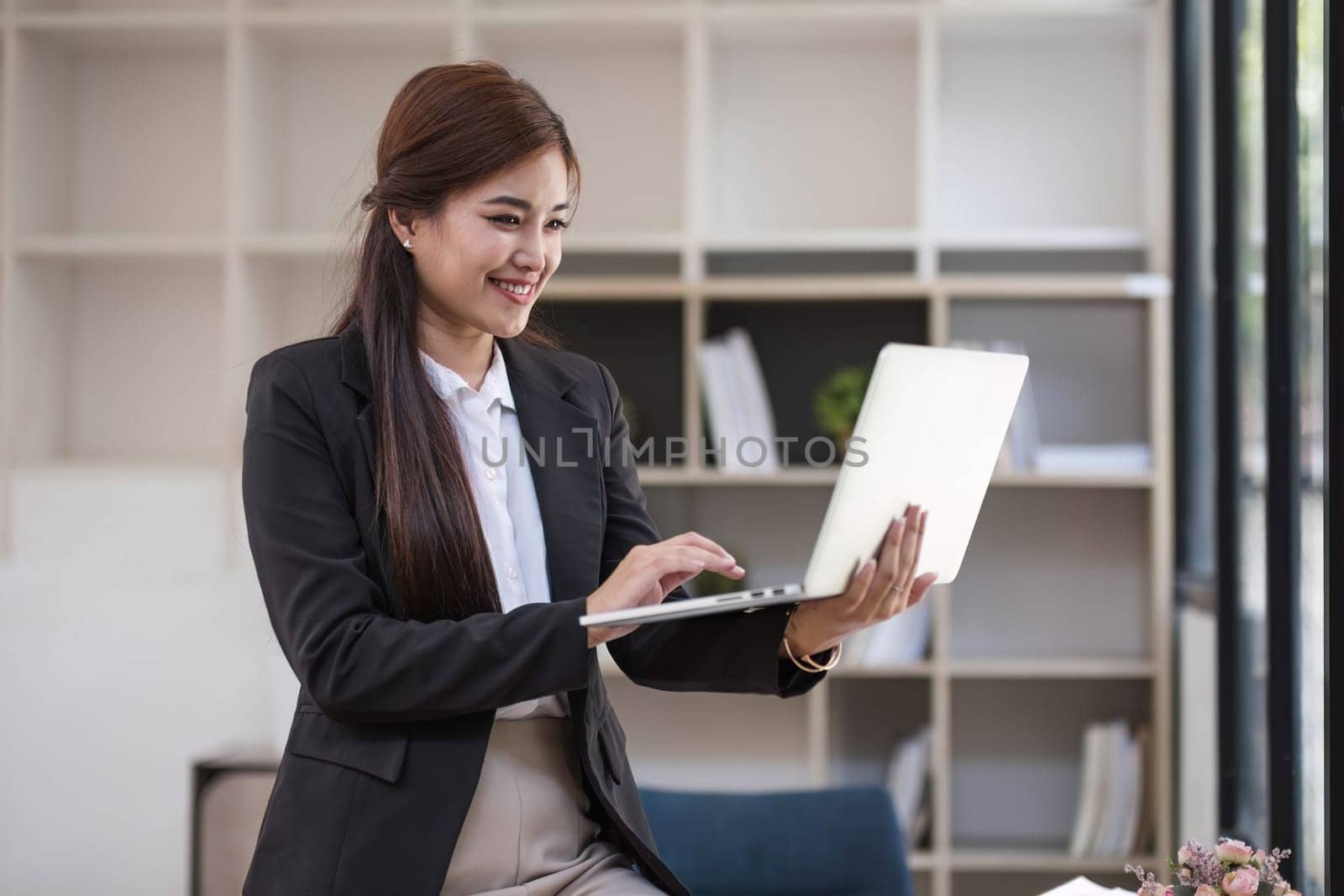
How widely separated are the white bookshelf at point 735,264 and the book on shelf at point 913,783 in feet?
0.18

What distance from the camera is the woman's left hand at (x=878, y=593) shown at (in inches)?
45.4

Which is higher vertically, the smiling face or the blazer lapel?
the smiling face

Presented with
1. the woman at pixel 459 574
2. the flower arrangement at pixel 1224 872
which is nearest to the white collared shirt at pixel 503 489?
the woman at pixel 459 574

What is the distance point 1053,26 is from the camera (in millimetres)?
3066

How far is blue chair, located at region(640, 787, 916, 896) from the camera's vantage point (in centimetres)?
215

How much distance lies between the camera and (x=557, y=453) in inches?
55.7

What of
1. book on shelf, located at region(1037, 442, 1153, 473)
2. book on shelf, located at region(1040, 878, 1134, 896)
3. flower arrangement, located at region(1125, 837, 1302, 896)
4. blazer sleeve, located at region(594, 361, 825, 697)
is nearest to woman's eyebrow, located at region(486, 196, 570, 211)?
blazer sleeve, located at region(594, 361, 825, 697)

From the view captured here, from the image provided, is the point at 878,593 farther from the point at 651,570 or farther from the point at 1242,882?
the point at 1242,882

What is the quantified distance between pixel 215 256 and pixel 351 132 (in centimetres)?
51

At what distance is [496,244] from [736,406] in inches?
64.5

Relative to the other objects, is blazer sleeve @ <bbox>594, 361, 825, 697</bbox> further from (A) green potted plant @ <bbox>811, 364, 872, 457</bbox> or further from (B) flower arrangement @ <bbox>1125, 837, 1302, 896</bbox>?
(A) green potted plant @ <bbox>811, 364, 872, 457</bbox>

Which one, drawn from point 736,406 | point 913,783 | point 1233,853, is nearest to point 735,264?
point 736,406

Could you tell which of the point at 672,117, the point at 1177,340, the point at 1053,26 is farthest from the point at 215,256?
the point at 1177,340

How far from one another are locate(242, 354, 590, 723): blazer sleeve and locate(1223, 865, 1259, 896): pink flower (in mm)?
712
